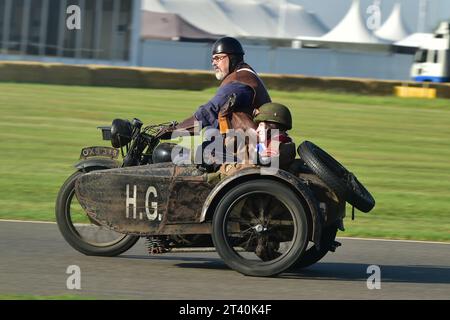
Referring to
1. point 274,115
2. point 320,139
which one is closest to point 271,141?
point 274,115

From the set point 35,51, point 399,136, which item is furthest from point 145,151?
point 35,51

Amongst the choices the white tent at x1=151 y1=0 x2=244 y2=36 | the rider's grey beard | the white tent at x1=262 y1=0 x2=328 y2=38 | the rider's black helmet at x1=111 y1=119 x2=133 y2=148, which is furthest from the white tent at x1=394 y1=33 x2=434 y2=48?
the rider's black helmet at x1=111 y1=119 x2=133 y2=148

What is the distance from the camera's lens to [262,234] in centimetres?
712

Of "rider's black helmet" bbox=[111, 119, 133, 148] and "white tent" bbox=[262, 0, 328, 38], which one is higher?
"white tent" bbox=[262, 0, 328, 38]

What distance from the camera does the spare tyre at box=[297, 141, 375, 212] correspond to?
Answer: 7.08m

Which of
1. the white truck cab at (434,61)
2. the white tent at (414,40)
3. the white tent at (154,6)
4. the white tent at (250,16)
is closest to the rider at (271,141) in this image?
the white truck cab at (434,61)

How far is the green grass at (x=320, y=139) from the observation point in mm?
11195

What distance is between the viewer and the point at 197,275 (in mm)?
7152

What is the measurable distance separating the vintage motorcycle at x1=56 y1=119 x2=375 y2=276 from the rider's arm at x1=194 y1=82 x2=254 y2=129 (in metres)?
0.32

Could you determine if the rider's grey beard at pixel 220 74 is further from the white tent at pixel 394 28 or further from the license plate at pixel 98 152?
the white tent at pixel 394 28

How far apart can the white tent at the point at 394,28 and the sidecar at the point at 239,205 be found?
43.3 meters

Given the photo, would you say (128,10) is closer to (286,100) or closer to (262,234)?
(286,100)

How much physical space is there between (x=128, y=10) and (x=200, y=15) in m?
7.79

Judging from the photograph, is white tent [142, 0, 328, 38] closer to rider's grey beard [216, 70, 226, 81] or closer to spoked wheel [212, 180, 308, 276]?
rider's grey beard [216, 70, 226, 81]
